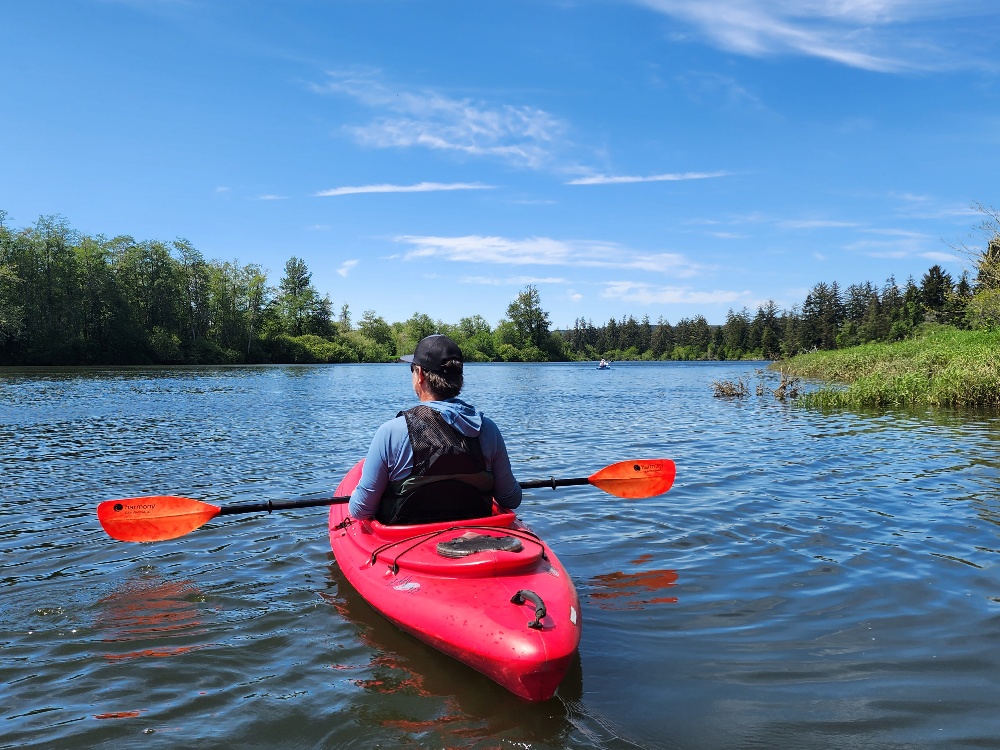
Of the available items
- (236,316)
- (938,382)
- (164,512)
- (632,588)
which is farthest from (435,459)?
(236,316)

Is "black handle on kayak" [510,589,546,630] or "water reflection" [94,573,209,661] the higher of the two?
"black handle on kayak" [510,589,546,630]

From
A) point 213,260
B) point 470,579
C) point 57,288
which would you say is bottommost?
point 470,579

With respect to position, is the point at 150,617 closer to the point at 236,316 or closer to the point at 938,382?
the point at 938,382

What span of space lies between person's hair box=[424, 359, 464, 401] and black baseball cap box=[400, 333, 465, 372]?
27mm

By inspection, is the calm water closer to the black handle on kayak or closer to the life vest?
the black handle on kayak

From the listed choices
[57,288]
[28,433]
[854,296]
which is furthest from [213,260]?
[854,296]

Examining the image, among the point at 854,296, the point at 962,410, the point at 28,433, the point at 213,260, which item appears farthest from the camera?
the point at 854,296

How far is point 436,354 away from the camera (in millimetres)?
4344

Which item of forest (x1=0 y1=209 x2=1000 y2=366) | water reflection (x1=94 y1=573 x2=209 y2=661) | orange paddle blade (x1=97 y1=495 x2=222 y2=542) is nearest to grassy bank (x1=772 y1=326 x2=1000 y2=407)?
forest (x1=0 y1=209 x2=1000 y2=366)

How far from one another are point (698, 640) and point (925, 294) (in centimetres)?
9979

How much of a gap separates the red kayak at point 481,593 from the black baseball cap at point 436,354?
→ 108 cm

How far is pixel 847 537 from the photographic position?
21.1 feet

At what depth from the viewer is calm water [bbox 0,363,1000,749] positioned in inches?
128

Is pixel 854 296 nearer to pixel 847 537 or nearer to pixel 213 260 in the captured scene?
pixel 213 260
